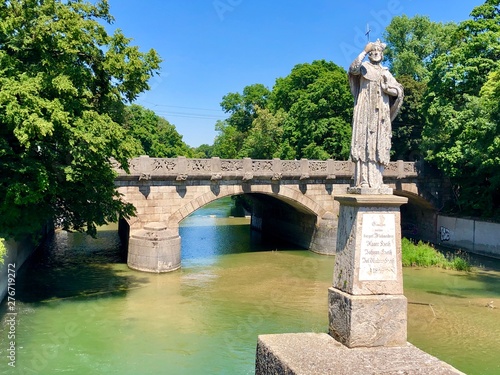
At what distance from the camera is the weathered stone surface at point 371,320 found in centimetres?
670

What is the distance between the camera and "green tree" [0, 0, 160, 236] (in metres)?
11.8

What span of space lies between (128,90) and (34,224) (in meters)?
5.42

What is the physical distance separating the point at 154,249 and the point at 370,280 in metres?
14.0

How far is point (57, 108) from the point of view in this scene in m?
11.9

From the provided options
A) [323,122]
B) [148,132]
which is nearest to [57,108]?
[323,122]

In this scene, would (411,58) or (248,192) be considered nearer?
(248,192)

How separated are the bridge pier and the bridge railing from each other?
2.49m

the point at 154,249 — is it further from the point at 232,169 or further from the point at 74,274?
the point at 232,169

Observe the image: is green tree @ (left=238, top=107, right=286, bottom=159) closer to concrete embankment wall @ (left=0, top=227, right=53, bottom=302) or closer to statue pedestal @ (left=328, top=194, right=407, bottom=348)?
concrete embankment wall @ (left=0, top=227, right=53, bottom=302)

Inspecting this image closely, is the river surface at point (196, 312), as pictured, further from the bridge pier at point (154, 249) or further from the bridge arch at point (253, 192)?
the bridge arch at point (253, 192)

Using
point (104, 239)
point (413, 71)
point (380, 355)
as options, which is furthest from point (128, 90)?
point (413, 71)

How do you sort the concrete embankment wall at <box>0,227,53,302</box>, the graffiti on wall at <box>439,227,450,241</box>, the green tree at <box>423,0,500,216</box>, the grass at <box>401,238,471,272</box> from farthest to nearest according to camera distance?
the graffiti on wall at <box>439,227,450,241</box>
the green tree at <box>423,0,500,216</box>
the grass at <box>401,238,471,272</box>
the concrete embankment wall at <box>0,227,53,302</box>

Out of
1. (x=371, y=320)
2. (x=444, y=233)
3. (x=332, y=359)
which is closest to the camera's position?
(x=332, y=359)

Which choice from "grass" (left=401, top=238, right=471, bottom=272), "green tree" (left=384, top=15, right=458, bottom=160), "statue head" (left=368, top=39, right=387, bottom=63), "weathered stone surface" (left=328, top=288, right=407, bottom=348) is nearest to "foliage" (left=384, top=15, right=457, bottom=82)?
"green tree" (left=384, top=15, right=458, bottom=160)
